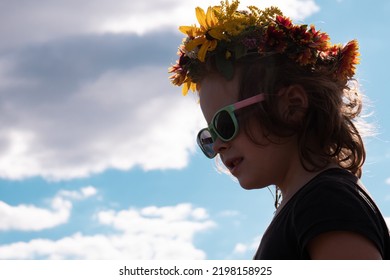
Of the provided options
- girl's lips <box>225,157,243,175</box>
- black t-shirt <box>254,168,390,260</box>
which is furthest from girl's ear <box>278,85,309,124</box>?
black t-shirt <box>254,168,390,260</box>

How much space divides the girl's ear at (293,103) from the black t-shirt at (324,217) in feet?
1.86

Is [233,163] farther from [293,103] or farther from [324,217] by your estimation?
[324,217]

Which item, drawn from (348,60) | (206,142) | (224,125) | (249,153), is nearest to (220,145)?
(224,125)

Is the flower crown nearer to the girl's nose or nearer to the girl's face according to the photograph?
the girl's face

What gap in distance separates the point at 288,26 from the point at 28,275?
266 centimetres

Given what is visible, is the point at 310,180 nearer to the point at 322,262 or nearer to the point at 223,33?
the point at 322,262

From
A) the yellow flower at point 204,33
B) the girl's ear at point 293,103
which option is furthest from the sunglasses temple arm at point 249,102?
the yellow flower at point 204,33

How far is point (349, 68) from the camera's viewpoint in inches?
190

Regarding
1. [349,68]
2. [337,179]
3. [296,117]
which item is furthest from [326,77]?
[337,179]

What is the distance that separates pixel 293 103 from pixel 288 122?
0.55ft

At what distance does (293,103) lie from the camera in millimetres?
4293

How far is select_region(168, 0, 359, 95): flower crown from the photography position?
4.61 meters

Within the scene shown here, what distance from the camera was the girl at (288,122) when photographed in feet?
11.1

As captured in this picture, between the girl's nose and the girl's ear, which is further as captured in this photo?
the girl's nose
